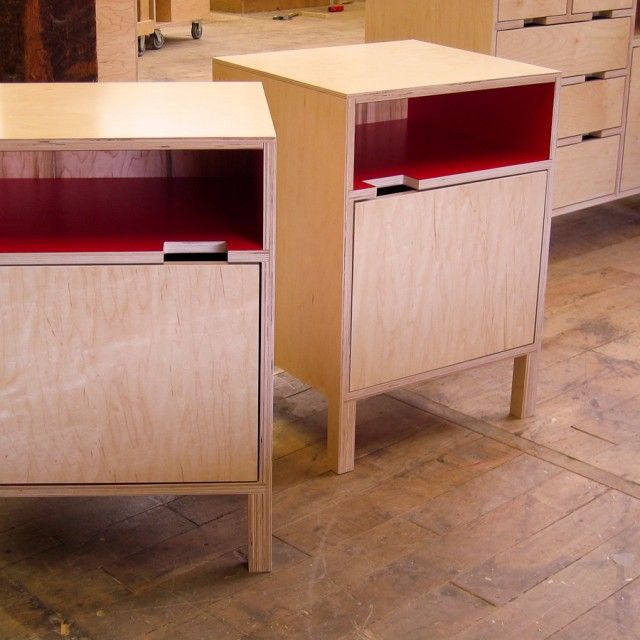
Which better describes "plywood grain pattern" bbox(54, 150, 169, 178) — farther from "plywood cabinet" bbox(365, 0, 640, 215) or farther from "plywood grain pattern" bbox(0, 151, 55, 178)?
"plywood cabinet" bbox(365, 0, 640, 215)

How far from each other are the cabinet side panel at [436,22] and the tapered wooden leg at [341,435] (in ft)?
4.51

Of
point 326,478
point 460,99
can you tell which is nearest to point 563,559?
point 326,478

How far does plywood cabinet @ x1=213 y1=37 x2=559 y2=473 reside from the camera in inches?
83.2

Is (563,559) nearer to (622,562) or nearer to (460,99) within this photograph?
(622,562)

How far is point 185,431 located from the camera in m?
1.83

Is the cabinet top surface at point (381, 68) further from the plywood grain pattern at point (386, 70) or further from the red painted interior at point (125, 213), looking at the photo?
the red painted interior at point (125, 213)

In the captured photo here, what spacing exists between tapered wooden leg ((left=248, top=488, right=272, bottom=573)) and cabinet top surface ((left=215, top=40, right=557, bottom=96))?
76cm

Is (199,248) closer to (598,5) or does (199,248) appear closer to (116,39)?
(116,39)

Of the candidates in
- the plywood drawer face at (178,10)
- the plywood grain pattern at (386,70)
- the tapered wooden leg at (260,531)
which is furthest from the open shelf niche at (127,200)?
the plywood drawer face at (178,10)

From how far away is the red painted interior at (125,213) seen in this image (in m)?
1.75

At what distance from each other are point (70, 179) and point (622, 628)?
127 centimetres

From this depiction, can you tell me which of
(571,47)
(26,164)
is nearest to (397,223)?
(26,164)

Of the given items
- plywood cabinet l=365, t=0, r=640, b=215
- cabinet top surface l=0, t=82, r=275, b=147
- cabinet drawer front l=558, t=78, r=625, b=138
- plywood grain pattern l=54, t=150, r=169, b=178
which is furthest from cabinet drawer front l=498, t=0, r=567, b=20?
plywood grain pattern l=54, t=150, r=169, b=178

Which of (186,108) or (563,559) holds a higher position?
(186,108)
